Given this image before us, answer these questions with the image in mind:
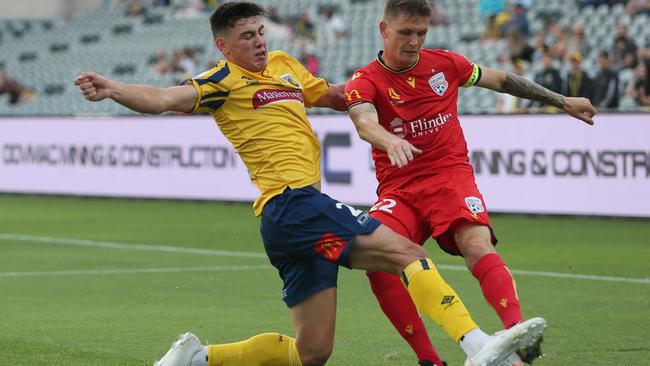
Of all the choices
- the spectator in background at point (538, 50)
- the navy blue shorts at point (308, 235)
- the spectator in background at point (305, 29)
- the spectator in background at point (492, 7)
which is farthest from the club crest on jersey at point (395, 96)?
the spectator in background at point (305, 29)

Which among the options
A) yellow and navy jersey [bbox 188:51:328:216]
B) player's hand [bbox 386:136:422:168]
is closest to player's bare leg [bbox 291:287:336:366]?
yellow and navy jersey [bbox 188:51:328:216]

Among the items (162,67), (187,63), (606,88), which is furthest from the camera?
(162,67)

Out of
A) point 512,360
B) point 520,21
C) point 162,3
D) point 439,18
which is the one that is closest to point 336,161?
point 520,21

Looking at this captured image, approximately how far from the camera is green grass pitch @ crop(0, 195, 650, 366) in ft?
26.9

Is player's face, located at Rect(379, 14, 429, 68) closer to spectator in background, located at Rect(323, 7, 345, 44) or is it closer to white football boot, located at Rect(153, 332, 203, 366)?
white football boot, located at Rect(153, 332, 203, 366)

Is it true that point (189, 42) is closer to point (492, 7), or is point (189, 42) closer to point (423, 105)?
point (492, 7)

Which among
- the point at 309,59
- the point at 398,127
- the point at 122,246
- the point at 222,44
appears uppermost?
the point at 222,44

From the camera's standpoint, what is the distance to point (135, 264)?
43.5 feet

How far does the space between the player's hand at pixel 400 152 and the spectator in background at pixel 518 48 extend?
15.9m

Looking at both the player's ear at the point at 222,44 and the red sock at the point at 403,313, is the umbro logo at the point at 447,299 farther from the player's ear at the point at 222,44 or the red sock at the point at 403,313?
the player's ear at the point at 222,44

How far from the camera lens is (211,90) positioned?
656 centimetres

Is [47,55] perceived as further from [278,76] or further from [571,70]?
[278,76]

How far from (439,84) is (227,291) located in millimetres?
4327

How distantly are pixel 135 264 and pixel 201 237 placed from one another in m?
2.81
